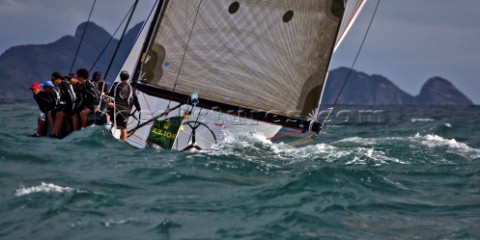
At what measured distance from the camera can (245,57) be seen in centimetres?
1416

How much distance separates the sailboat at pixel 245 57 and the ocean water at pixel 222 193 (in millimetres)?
711

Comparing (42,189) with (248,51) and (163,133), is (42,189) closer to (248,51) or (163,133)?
(163,133)

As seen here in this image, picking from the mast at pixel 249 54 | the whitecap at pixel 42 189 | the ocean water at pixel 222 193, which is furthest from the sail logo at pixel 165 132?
the whitecap at pixel 42 189

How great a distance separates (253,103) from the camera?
1426cm

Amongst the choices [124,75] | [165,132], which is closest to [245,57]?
[165,132]

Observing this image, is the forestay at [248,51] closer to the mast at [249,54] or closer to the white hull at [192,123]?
the mast at [249,54]

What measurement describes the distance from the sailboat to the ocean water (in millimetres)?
711

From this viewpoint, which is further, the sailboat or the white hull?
the sailboat

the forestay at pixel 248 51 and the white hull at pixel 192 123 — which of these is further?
the forestay at pixel 248 51

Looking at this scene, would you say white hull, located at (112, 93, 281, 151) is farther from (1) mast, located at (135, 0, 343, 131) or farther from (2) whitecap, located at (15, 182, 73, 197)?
(2) whitecap, located at (15, 182, 73, 197)

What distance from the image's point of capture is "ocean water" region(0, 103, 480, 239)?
793 cm

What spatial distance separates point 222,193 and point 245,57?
494 cm

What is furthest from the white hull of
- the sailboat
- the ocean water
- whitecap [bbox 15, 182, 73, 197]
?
whitecap [bbox 15, 182, 73, 197]

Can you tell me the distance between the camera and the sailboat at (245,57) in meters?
13.9
